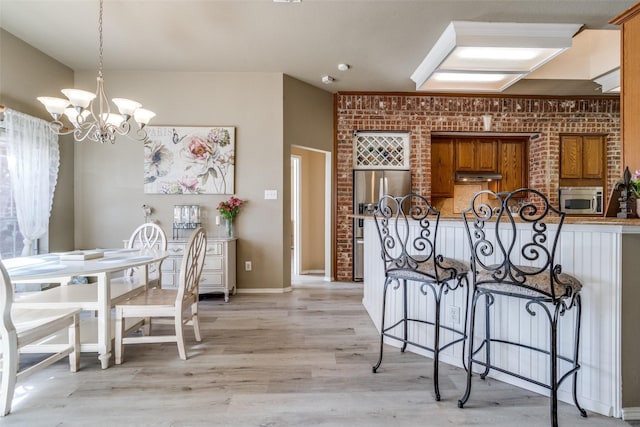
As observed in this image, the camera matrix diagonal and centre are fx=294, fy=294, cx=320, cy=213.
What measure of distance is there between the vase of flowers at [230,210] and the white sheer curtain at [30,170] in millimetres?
1846

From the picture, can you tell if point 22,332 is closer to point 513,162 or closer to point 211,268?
point 211,268

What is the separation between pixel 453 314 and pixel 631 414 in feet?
3.10

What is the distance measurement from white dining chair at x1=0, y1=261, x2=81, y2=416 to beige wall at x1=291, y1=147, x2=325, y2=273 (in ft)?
11.6

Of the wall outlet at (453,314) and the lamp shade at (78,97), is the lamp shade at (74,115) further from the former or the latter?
the wall outlet at (453,314)

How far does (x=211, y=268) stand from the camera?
140 inches

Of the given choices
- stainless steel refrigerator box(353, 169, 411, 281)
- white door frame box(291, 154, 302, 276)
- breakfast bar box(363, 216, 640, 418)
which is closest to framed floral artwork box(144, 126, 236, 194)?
white door frame box(291, 154, 302, 276)

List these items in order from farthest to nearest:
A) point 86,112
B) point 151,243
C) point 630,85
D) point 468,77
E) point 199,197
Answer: point 199,197 → point 468,77 → point 151,243 → point 630,85 → point 86,112

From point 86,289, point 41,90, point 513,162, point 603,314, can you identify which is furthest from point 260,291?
point 513,162

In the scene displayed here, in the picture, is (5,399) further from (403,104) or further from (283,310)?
(403,104)

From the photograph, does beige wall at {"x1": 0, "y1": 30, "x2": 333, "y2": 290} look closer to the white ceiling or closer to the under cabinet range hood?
the white ceiling

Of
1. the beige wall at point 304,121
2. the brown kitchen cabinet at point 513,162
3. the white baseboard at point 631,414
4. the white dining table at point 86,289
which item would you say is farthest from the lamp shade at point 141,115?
the brown kitchen cabinet at point 513,162

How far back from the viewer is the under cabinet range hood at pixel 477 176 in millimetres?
4824

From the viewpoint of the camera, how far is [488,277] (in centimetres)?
162

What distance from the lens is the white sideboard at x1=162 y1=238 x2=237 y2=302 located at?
11.5 feet
